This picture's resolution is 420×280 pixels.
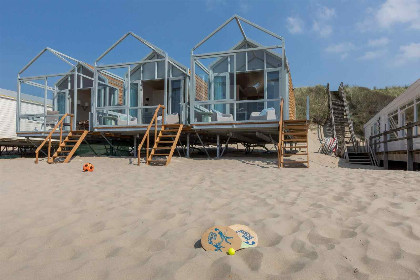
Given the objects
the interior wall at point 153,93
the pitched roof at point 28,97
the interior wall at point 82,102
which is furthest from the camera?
the pitched roof at point 28,97

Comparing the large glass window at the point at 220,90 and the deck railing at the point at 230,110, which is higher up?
the large glass window at the point at 220,90

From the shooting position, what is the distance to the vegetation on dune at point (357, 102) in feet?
79.3

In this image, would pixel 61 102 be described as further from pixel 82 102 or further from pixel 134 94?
pixel 134 94

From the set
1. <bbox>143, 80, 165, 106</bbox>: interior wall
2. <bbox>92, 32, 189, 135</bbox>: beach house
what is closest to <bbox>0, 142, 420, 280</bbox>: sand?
<bbox>92, 32, 189, 135</bbox>: beach house

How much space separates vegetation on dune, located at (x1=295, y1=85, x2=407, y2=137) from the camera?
24156 mm

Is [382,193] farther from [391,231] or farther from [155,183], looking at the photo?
[155,183]

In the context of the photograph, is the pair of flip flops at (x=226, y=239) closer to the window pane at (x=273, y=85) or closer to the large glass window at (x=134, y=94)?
the window pane at (x=273, y=85)

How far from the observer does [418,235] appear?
2.44 m

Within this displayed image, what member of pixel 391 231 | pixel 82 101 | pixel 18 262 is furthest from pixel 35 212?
pixel 82 101

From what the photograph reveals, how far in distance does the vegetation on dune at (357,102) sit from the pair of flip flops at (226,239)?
2373cm

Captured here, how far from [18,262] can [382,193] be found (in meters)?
4.38

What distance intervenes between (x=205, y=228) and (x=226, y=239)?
531 mm

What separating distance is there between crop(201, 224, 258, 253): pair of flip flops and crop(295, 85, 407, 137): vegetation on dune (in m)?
23.7

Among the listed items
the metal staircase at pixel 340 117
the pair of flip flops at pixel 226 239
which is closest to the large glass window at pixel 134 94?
the pair of flip flops at pixel 226 239
